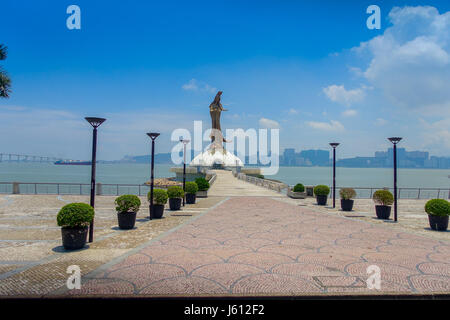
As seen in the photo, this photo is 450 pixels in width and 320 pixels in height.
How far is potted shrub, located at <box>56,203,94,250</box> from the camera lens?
8.21 meters

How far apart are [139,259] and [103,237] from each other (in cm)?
314

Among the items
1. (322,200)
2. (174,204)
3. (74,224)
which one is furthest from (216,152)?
(74,224)

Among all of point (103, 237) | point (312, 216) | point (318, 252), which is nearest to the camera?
point (318, 252)

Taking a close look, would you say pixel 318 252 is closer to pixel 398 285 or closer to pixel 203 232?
pixel 398 285

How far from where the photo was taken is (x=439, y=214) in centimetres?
1141

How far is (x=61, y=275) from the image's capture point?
623cm

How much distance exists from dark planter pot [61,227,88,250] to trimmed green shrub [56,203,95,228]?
120 millimetres

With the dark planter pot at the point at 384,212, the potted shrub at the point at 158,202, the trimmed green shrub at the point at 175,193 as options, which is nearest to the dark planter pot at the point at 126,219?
the potted shrub at the point at 158,202

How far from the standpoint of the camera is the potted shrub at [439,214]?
1138 centimetres

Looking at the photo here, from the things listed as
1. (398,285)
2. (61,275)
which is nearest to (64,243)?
(61,275)

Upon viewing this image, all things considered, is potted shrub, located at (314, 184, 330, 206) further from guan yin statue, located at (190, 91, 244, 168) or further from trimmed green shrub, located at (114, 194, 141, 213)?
guan yin statue, located at (190, 91, 244, 168)

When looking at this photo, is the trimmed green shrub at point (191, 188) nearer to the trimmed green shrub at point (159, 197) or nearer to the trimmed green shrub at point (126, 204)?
the trimmed green shrub at point (159, 197)

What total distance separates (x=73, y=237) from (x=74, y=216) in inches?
23.4
